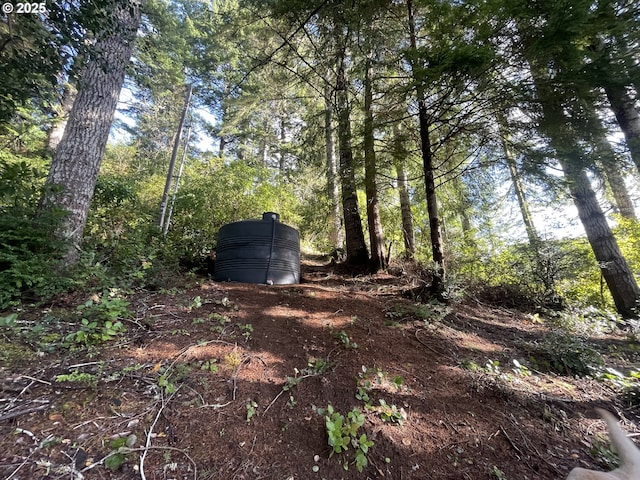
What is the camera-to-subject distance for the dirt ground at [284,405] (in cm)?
132

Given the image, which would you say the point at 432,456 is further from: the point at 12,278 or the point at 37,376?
the point at 12,278

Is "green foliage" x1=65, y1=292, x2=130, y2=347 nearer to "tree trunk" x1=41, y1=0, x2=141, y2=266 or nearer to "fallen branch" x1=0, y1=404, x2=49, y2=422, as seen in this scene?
"fallen branch" x1=0, y1=404, x2=49, y2=422

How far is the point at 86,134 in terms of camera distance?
3.11 meters

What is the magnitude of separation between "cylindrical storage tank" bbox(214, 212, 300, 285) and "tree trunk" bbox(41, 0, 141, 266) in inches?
68.7

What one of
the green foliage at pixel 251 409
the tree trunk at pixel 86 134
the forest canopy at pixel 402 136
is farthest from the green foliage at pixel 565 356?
the tree trunk at pixel 86 134

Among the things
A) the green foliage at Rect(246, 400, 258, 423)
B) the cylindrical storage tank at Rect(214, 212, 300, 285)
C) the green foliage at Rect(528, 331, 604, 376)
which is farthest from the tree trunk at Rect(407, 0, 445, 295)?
the green foliage at Rect(246, 400, 258, 423)

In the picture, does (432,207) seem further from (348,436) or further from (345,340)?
(348,436)

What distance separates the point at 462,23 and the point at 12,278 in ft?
16.6

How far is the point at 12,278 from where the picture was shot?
7.49ft

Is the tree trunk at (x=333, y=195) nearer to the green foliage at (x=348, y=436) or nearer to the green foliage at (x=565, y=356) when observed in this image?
the green foliage at (x=565, y=356)

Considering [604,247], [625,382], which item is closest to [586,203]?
[604,247]

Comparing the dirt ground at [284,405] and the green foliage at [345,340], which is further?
the green foliage at [345,340]

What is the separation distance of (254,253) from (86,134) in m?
2.46

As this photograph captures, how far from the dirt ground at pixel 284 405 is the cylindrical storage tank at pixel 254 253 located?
1.32 metres
